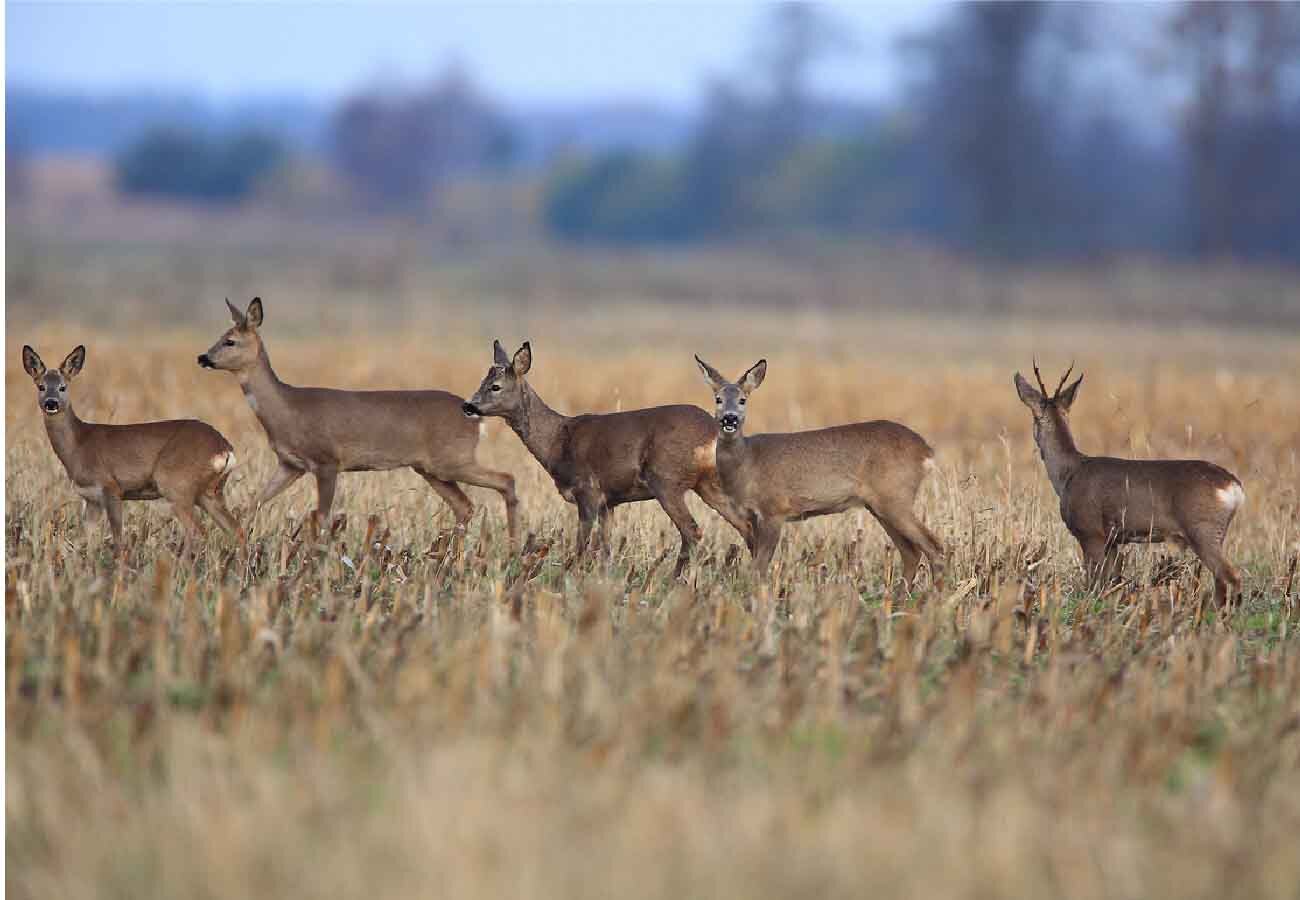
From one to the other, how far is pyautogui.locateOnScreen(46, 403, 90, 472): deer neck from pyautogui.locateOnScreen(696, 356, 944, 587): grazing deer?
3747mm

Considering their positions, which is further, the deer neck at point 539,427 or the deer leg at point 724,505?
the deer neck at point 539,427

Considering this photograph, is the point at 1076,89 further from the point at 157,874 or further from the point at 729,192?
the point at 157,874

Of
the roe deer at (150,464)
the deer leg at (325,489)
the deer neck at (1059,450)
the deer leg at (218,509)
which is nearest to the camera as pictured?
the roe deer at (150,464)

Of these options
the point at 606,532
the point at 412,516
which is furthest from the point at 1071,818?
the point at 412,516

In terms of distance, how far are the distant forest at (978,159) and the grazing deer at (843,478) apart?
55740 mm

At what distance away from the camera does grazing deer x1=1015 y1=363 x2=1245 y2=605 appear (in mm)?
9945

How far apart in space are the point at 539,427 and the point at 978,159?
59426 mm

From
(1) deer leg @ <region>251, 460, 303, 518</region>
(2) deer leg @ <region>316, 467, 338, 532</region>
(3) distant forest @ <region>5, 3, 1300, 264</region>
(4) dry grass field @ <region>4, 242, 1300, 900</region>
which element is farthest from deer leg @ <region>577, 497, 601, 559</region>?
(3) distant forest @ <region>5, 3, 1300, 264</region>

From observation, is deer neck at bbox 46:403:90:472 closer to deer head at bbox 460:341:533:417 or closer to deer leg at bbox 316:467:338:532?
deer leg at bbox 316:467:338:532

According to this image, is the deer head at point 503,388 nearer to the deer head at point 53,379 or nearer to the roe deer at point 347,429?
the roe deer at point 347,429

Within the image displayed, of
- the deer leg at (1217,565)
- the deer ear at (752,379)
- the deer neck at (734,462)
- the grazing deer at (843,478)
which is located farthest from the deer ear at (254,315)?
the deer leg at (1217,565)

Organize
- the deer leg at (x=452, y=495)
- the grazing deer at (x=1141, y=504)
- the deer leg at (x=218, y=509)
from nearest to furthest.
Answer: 1. the grazing deer at (x=1141, y=504)
2. the deer leg at (x=218, y=509)
3. the deer leg at (x=452, y=495)

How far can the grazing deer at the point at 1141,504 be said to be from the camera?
32.6 feet

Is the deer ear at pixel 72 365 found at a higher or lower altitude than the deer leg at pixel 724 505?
higher
